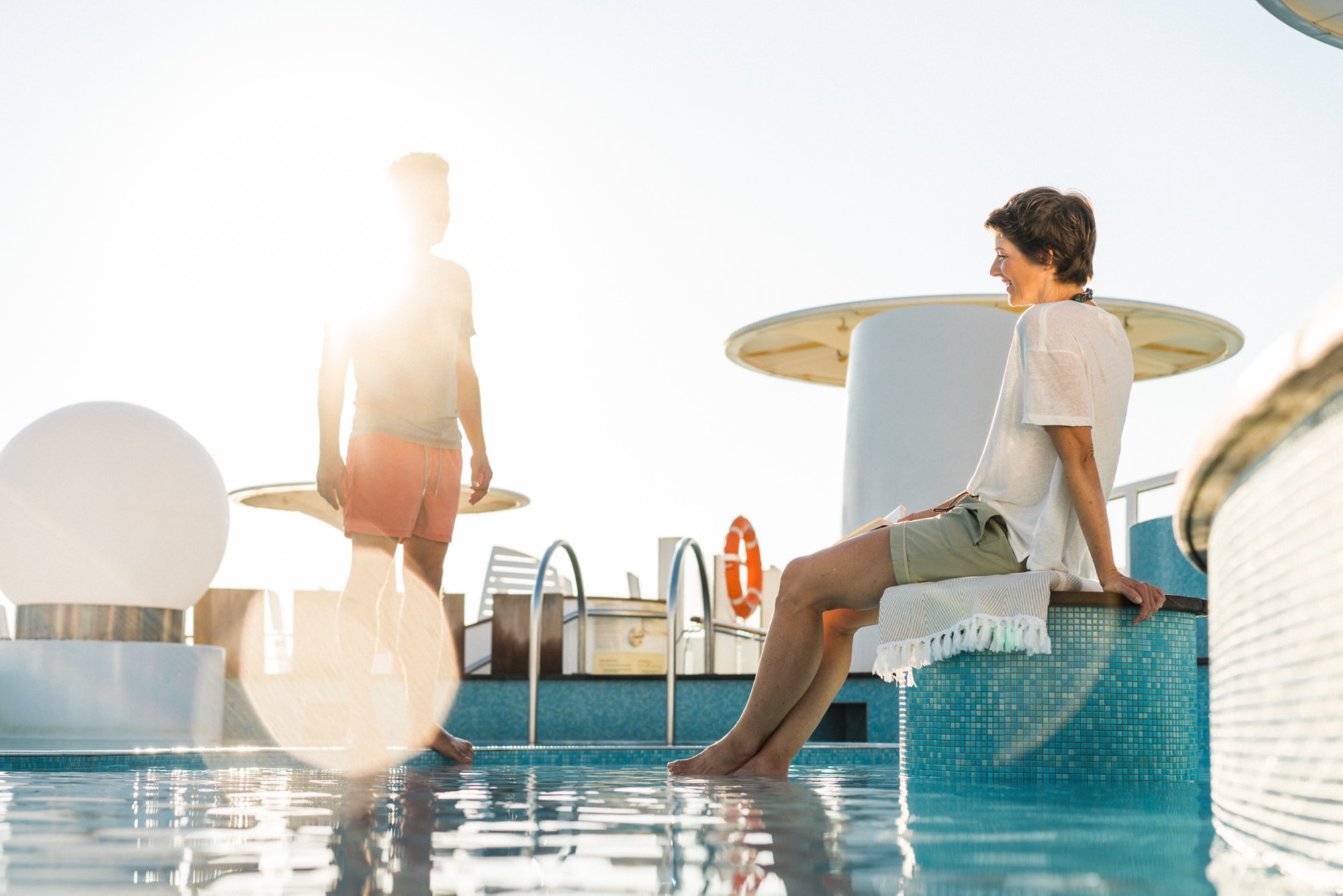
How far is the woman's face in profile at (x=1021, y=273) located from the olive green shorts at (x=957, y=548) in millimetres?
570

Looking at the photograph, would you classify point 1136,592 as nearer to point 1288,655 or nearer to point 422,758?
point 1288,655

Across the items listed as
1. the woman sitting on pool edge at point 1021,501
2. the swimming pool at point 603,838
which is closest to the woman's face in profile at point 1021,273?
the woman sitting on pool edge at point 1021,501

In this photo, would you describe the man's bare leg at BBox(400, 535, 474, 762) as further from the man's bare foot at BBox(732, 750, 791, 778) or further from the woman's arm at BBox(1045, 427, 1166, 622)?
the woman's arm at BBox(1045, 427, 1166, 622)

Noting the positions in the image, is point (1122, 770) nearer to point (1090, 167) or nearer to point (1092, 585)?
point (1092, 585)

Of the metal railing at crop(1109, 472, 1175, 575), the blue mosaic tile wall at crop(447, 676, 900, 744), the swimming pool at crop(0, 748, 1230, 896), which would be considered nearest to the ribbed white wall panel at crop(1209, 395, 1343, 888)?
the swimming pool at crop(0, 748, 1230, 896)

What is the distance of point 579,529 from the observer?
7758 mm

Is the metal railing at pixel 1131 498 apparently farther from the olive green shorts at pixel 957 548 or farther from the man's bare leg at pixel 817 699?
the olive green shorts at pixel 957 548

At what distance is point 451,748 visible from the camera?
4.32 metres

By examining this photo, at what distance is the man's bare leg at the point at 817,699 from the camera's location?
3445mm

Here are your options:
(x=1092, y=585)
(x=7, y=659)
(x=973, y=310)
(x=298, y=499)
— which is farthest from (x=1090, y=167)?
(x=298, y=499)

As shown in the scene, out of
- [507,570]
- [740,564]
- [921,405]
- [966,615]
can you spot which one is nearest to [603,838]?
[966,615]

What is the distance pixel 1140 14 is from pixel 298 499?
10879mm

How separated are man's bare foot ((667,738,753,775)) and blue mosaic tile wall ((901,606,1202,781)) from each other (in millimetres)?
591

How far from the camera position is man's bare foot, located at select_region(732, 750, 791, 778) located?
343 cm
